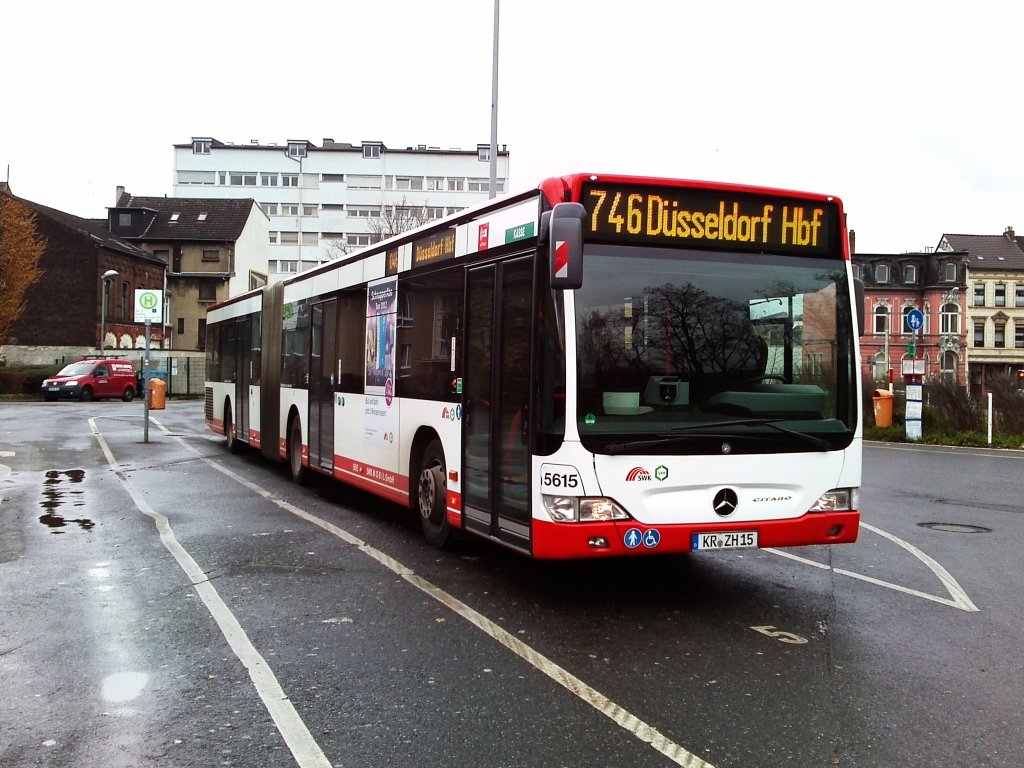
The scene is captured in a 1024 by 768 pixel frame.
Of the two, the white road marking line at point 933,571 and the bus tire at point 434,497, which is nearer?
→ the white road marking line at point 933,571

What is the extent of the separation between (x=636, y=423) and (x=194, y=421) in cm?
2532

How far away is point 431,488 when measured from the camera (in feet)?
28.2

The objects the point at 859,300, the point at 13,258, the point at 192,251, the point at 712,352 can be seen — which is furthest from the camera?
the point at 192,251

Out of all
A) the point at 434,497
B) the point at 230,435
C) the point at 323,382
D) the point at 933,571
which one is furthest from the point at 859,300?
the point at 230,435

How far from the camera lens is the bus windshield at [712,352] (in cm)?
626

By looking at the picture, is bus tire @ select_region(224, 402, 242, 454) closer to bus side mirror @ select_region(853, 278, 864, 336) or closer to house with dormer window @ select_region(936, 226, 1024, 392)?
bus side mirror @ select_region(853, 278, 864, 336)

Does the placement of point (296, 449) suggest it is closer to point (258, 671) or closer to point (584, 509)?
point (584, 509)

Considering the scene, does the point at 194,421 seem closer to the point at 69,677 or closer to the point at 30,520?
the point at 30,520

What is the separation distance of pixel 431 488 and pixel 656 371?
298 cm

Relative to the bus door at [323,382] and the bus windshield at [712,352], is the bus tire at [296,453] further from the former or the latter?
the bus windshield at [712,352]

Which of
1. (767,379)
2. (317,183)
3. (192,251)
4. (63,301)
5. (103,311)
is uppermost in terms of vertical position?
(317,183)

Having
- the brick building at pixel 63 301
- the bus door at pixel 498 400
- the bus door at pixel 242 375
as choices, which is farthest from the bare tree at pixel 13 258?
the bus door at pixel 498 400

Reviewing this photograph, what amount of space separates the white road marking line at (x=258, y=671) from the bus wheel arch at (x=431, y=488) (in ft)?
6.54

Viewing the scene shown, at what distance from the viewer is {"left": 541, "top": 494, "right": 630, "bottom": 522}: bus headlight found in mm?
6141
